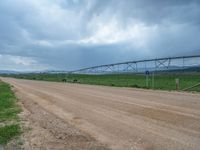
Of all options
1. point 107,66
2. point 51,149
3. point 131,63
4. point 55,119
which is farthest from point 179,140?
point 107,66

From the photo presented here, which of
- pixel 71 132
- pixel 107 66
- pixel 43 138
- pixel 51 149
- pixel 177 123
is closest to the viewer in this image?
pixel 51 149

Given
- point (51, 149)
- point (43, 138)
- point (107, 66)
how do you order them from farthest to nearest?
point (107, 66)
point (43, 138)
point (51, 149)

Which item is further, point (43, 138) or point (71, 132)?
point (71, 132)

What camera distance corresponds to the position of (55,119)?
526 inches

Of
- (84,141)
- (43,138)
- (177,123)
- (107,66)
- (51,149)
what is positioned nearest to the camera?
(51,149)

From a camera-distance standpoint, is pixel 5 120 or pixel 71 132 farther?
pixel 5 120

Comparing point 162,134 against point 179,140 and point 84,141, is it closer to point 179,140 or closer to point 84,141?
point 179,140

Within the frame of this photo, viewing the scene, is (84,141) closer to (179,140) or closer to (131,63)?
(179,140)

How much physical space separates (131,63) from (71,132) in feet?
337

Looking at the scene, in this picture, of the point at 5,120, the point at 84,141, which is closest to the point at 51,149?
the point at 84,141

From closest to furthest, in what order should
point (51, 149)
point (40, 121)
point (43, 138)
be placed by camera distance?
point (51, 149) → point (43, 138) → point (40, 121)

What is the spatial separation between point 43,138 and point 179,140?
370cm

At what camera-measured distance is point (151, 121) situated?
1162 cm

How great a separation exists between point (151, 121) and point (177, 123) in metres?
0.97
